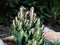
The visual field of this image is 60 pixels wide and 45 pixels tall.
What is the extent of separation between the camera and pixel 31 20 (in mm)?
3992

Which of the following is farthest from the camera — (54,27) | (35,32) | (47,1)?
(47,1)

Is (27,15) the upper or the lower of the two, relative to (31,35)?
upper

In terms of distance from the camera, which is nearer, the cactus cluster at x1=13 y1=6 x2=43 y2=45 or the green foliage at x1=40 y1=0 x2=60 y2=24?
the cactus cluster at x1=13 y1=6 x2=43 y2=45

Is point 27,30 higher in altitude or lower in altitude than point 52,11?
lower

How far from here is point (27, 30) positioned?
404 centimetres

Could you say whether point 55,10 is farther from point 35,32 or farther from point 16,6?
point 35,32

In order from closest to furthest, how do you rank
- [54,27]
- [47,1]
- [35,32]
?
[35,32], [54,27], [47,1]

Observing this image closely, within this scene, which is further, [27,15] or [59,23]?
[59,23]

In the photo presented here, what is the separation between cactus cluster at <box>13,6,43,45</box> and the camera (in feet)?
12.9

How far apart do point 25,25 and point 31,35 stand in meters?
0.21

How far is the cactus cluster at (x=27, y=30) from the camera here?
155 inches

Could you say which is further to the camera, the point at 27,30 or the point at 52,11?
the point at 52,11

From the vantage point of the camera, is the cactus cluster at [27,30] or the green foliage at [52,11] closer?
the cactus cluster at [27,30]

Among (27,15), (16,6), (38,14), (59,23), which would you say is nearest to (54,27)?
(59,23)
